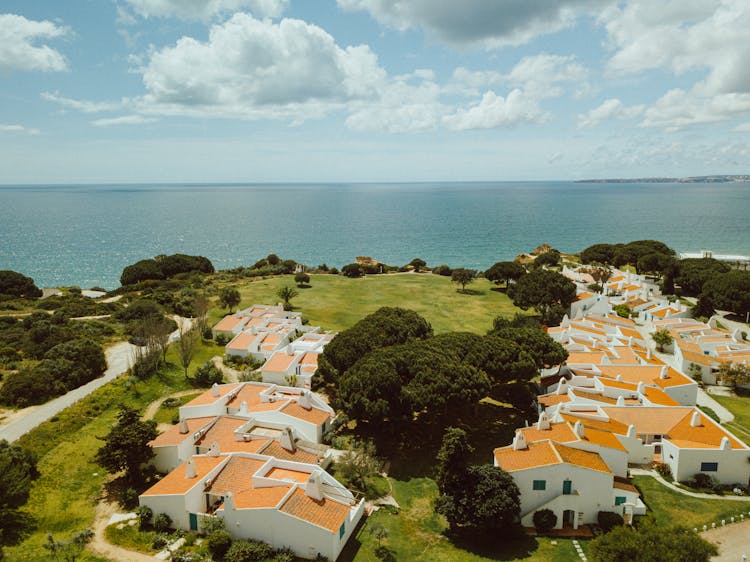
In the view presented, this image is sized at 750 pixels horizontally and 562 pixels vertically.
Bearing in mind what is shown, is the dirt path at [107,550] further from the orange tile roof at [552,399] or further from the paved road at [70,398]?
the orange tile roof at [552,399]

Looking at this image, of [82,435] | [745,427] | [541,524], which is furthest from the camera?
[745,427]

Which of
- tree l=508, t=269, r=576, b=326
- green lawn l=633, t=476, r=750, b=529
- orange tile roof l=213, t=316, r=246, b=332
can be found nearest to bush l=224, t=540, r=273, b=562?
green lawn l=633, t=476, r=750, b=529

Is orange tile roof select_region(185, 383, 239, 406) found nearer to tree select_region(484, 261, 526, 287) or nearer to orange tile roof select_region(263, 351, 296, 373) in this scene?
orange tile roof select_region(263, 351, 296, 373)

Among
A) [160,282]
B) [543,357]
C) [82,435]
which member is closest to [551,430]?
[543,357]

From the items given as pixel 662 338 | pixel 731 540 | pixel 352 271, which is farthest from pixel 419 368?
pixel 352 271

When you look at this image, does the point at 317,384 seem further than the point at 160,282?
No

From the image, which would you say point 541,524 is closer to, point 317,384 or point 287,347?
point 317,384
